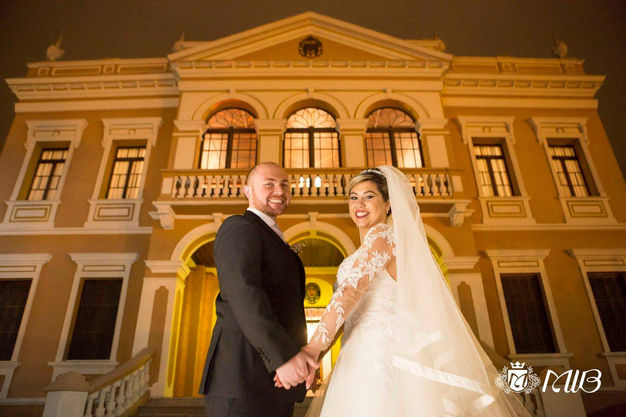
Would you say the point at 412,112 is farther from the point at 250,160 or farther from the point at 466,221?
the point at 250,160

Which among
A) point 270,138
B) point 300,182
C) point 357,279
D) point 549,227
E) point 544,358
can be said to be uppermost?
point 270,138

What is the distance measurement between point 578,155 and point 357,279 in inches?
470

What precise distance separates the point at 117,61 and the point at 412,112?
10019 millimetres

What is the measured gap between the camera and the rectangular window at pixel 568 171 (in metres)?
10.5

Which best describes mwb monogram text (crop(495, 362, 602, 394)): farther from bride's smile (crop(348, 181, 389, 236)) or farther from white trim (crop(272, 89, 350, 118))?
white trim (crop(272, 89, 350, 118))

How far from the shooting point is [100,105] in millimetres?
11391

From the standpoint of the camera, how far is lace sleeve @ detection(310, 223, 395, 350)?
84.7 inches

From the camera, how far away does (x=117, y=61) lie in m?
12.1

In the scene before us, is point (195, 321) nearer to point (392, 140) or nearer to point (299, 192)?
point (299, 192)

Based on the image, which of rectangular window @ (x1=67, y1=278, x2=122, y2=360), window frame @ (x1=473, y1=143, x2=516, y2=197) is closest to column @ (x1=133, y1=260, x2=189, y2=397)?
rectangular window @ (x1=67, y1=278, x2=122, y2=360)

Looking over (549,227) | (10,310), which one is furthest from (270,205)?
(10,310)

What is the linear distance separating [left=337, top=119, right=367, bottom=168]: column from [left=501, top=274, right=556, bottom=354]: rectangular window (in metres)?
4.94

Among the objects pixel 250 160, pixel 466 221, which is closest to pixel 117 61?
pixel 250 160

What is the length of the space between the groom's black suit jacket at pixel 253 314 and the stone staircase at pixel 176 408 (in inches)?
189
